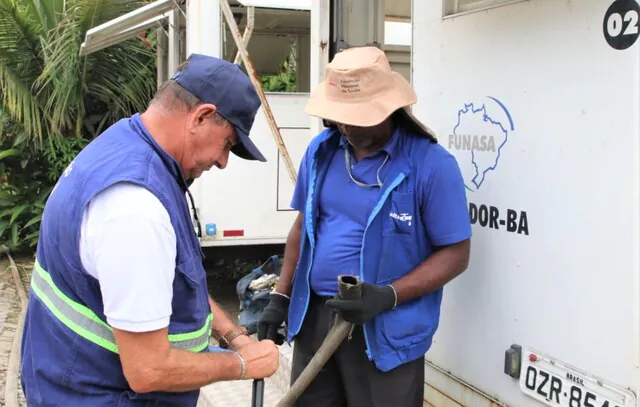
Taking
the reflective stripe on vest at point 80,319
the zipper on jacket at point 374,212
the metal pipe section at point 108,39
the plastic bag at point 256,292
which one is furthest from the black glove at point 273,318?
the metal pipe section at point 108,39

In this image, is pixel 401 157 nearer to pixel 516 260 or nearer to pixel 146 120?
pixel 516 260

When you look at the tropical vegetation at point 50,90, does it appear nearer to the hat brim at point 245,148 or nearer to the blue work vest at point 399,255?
the blue work vest at point 399,255

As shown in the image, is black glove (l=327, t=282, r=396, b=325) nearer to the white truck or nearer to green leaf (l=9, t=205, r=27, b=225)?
the white truck

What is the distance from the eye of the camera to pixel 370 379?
2537 mm

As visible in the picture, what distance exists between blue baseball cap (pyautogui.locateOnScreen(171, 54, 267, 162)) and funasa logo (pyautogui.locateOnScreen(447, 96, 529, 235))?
96 cm

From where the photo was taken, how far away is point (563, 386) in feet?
7.36

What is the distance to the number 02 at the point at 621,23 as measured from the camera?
1959 mm

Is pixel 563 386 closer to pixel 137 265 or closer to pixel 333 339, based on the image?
pixel 333 339

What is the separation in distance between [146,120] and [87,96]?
25.1 feet

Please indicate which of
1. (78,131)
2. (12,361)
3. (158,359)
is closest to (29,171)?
(78,131)

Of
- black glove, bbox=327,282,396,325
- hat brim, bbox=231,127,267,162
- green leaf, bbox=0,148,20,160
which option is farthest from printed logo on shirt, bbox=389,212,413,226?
green leaf, bbox=0,148,20,160

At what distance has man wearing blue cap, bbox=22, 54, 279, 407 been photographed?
1628 millimetres

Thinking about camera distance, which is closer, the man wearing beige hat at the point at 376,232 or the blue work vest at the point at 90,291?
the blue work vest at the point at 90,291

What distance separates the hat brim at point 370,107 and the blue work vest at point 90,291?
0.78 meters
